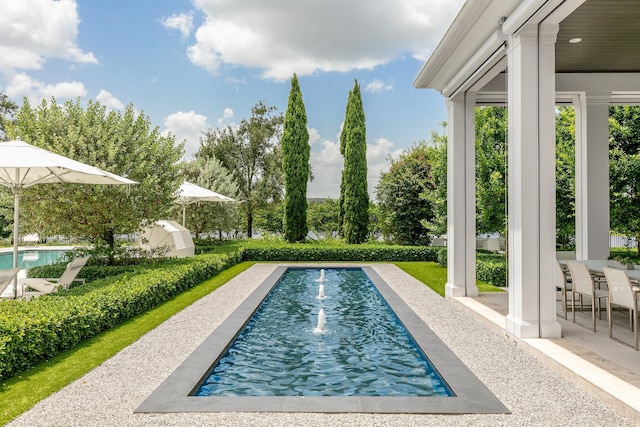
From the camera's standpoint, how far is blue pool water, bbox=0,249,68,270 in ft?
60.2

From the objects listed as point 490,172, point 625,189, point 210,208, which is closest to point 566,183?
point 625,189

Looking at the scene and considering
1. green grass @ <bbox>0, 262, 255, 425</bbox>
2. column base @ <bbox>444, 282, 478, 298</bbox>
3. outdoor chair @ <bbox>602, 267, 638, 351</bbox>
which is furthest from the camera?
column base @ <bbox>444, 282, 478, 298</bbox>

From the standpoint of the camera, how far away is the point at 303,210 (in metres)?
21.9

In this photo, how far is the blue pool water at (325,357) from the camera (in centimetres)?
462

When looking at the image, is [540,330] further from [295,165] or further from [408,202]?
[295,165]

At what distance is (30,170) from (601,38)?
10683 mm

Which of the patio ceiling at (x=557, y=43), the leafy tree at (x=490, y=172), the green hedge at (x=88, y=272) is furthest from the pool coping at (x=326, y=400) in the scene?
the leafy tree at (x=490, y=172)

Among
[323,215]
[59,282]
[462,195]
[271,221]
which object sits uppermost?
[323,215]

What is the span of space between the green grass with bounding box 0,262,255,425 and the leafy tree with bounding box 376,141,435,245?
1396cm

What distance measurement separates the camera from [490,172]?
44.1 ft

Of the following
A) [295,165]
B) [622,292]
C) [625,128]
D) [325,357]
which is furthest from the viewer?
[295,165]

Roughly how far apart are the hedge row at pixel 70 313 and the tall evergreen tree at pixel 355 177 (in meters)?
12.5

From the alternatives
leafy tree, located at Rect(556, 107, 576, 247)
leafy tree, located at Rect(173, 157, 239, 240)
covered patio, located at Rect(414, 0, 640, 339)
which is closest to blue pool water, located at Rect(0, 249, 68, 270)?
leafy tree, located at Rect(173, 157, 239, 240)

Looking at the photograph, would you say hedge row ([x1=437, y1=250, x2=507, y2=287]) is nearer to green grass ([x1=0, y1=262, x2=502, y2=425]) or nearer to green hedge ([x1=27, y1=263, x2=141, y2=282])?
green grass ([x1=0, y1=262, x2=502, y2=425])
